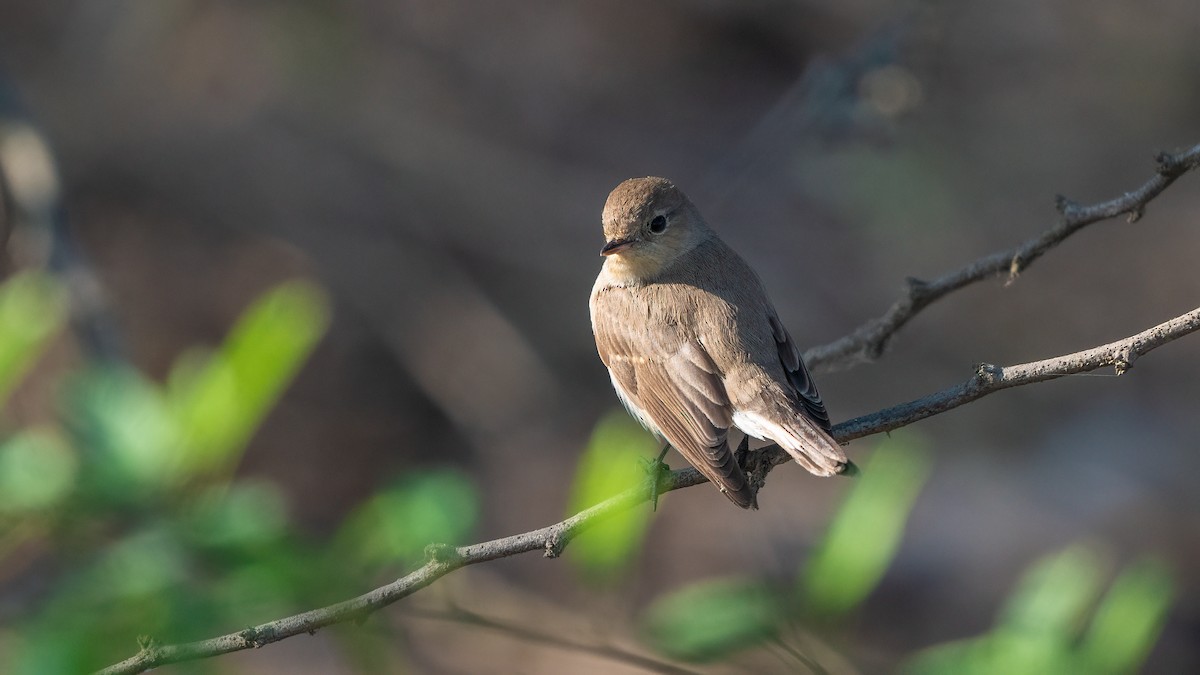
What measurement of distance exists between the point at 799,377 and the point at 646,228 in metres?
0.88

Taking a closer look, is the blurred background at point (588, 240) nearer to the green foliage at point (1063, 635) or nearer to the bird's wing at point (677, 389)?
the bird's wing at point (677, 389)

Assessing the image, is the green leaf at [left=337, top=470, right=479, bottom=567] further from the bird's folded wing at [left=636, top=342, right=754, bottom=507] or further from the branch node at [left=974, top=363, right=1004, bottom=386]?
the branch node at [left=974, top=363, right=1004, bottom=386]

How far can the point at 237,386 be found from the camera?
3.38 meters

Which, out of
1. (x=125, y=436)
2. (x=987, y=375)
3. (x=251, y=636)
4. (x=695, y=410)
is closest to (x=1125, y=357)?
(x=987, y=375)

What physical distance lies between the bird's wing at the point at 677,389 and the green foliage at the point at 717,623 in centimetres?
29

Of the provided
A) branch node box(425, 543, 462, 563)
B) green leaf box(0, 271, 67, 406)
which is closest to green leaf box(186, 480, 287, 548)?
branch node box(425, 543, 462, 563)

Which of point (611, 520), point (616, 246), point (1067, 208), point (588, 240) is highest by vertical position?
point (588, 240)

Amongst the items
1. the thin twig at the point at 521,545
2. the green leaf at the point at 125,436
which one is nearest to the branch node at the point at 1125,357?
the thin twig at the point at 521,545

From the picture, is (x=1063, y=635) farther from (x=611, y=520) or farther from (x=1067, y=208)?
(x=611, y=520)

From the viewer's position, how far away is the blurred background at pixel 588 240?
24.3 ft

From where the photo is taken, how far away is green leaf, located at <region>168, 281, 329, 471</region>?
3.33 m

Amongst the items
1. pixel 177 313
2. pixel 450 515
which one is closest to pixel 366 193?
pixel 177 313

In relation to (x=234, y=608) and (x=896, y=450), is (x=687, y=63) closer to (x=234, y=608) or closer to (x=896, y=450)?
(x=896, y=450)

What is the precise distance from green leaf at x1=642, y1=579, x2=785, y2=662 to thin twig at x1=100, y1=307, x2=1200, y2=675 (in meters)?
0.62
